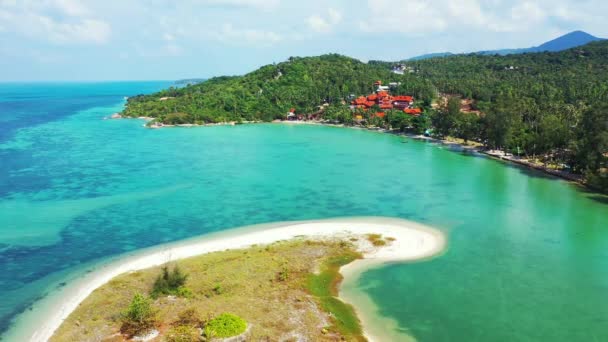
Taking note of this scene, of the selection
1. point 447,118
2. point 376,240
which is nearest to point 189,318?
point 376,240

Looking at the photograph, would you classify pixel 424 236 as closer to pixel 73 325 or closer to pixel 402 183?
pixel 402 183

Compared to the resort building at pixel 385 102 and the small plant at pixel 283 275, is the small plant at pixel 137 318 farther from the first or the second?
the resort building at pixel 385 102

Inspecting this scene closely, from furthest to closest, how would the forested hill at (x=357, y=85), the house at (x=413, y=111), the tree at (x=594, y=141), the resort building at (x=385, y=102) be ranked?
the resort building at (x=385, y=102)
the forested hill at (x=357, y=85)
the house at (x=413, y=111)
the tree at (x=594, y=141)

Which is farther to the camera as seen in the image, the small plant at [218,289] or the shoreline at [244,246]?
the small plant at [218,289]

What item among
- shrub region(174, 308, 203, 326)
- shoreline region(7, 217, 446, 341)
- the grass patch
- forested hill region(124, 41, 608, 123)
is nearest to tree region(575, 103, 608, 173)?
shoreline region(7, 217, 446, 341)

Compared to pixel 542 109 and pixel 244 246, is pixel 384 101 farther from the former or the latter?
pixel 244 246

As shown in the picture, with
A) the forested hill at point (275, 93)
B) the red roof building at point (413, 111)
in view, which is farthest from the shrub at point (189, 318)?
the forested hill at point (275, 93)

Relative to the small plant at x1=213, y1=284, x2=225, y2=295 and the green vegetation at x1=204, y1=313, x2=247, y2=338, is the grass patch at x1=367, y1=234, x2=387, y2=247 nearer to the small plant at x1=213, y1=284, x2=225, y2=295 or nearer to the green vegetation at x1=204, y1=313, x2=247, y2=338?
the small plant at x1=213, y1=284, x2=225, y2=295

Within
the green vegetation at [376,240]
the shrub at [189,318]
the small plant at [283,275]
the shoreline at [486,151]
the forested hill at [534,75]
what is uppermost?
the forested hill at [534,75]
